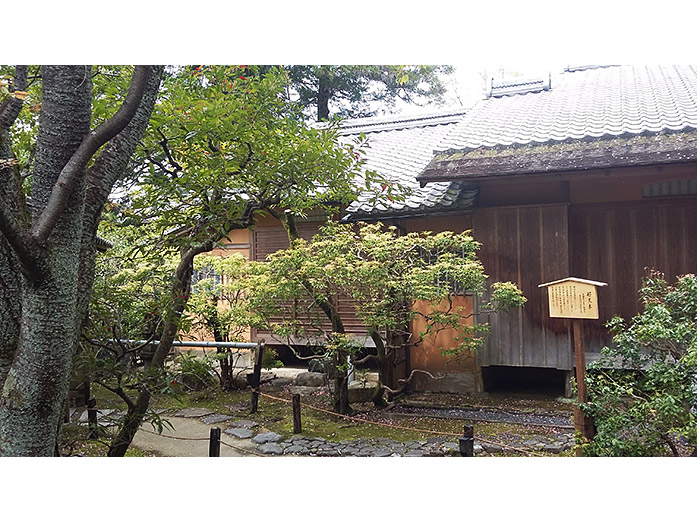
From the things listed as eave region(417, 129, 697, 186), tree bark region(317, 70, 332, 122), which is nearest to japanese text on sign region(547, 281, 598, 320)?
eave region(417, 129, 697, 186)

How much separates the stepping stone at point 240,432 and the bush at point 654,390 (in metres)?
2.71

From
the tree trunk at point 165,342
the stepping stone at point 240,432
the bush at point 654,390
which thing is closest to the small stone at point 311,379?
the stepping stone at point 240,432

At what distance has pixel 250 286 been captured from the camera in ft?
17.0

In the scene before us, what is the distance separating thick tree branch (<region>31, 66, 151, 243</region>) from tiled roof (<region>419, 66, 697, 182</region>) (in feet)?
10.7

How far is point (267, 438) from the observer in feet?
Answer: 14.5

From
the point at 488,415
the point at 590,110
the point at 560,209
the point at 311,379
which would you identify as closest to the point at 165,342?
the point at 488,415

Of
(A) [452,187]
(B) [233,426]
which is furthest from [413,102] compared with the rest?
(B) [233,426]

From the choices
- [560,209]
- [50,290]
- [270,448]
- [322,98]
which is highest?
[322,98]

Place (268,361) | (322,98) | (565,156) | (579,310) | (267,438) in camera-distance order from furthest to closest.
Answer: (322,98) < (268,361) < (565,156) < (267,438) < (579,310)

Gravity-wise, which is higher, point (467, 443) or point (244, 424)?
point (467, 443)

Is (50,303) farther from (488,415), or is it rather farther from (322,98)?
(322,98)

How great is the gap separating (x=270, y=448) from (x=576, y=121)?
Answer: 4281 mm

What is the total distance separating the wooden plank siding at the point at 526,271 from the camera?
5.07 metres

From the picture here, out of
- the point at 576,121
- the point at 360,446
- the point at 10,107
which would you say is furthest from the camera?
the point at 576,121
